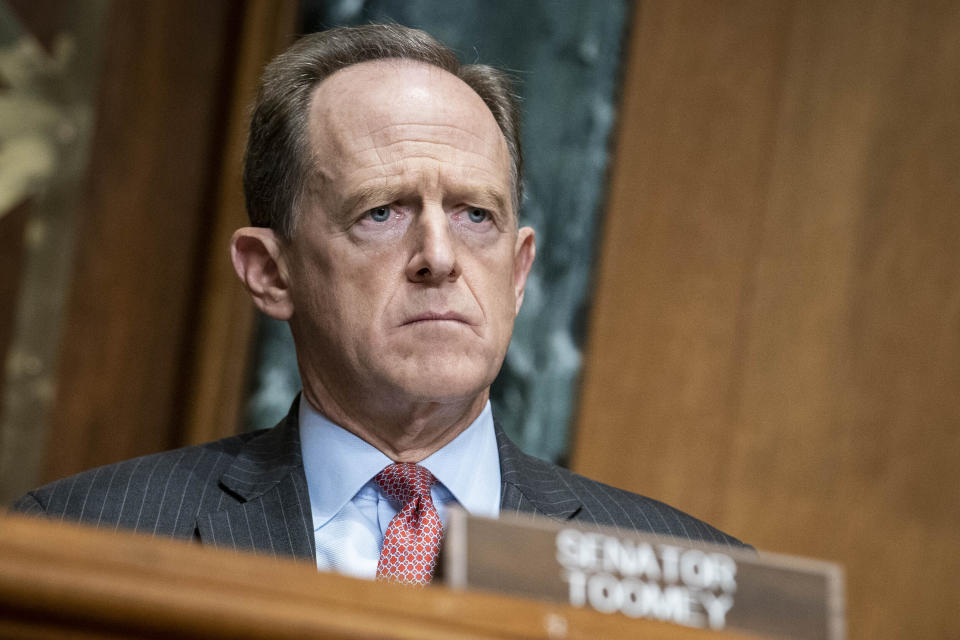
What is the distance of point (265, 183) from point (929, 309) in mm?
1853

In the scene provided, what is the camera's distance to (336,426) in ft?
4.90

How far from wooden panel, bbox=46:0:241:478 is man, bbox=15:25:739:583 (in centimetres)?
98

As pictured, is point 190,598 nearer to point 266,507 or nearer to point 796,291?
point 266,507

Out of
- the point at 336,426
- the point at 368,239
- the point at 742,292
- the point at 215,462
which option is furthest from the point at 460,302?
the point at 742,292

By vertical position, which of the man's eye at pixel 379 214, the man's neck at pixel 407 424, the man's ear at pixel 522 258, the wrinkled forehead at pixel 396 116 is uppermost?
the wrinkled forehead at pixel 396 116

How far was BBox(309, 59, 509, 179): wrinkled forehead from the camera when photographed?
4.90ft

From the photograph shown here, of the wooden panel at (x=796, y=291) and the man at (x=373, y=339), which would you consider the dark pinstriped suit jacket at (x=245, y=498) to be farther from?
the wooden panel at (x=796, y=291)


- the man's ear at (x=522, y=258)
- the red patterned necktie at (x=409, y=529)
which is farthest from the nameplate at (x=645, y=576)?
the man's ear at (x=522, y=258)

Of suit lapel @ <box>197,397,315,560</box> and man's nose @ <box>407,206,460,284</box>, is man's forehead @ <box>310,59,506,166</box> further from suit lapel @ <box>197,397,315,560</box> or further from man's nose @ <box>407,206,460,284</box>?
suit lapel @ <box>197,397,315,560</box>

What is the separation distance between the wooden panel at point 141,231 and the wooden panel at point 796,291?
3.51 ft

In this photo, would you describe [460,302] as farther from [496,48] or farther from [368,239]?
[496,48]

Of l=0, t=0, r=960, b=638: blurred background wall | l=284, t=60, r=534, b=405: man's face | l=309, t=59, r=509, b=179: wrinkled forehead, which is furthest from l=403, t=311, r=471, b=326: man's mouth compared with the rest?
l=0, t=0, r=960, b=638: blurred background wall

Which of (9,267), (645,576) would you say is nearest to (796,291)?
(9,267)

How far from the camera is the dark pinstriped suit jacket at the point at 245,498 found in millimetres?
1352
